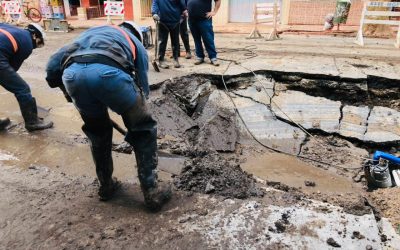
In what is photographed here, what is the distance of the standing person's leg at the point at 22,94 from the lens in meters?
3.81

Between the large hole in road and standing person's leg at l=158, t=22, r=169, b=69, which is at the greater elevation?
standing person's leg at l=158, t=22, r=169, b=69

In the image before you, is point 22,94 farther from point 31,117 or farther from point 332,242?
point 332,242

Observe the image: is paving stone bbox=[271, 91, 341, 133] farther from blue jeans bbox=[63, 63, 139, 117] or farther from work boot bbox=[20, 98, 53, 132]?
work boot bbox=[20, 98, 53, 132]

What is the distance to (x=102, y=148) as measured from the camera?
105 inches

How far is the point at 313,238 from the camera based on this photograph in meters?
2.32

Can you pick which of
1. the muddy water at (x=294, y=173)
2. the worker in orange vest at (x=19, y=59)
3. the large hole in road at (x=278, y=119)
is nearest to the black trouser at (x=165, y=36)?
the large hole in road at (x=278, y=119)

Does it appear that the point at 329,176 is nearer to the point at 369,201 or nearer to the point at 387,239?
the point at 369,201

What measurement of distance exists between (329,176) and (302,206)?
4.49 ft

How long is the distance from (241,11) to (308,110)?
349 inches

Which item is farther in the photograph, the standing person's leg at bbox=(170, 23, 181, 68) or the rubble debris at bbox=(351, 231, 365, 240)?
the standing person's leg at bbox=(170, 23, 181, 68)

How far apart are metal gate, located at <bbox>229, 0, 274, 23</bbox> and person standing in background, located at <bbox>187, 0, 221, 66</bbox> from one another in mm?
6911

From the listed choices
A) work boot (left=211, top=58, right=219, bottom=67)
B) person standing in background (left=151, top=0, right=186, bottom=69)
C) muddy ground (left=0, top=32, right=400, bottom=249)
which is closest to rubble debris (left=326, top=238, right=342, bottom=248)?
muddy ground (left=0, top=32, right=400, bottom=249)

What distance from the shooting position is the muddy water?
3590 millimetres

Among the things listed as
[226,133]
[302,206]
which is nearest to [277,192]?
[302,206]
